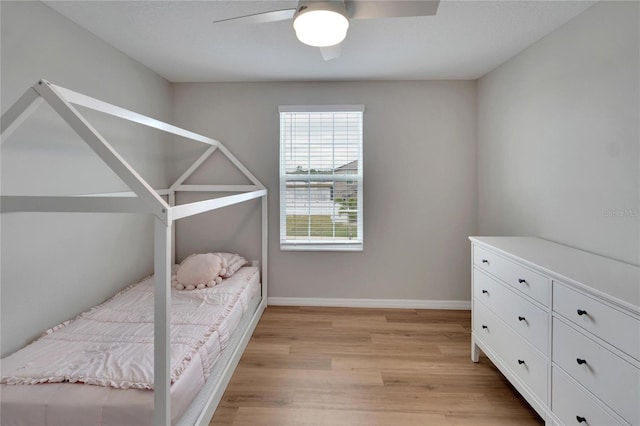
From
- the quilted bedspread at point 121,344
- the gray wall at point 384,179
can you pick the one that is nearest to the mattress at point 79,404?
the quilted bedspread at point 121,344

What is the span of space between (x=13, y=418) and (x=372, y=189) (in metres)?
2.88

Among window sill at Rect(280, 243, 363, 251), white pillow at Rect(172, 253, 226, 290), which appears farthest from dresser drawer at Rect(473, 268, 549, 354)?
white pillow at Rect(172, 253, 226, 290)

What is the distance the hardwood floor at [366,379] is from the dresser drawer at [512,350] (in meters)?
0.26

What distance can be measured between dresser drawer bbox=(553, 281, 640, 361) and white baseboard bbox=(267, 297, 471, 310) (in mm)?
1849

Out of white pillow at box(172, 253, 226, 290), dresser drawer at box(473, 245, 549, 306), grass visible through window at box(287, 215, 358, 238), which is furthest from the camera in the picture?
grass visible through window at box(287, 215, 358, 238)

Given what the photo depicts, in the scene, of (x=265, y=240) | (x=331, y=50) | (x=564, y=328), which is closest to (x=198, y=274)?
(x=265, y=240)

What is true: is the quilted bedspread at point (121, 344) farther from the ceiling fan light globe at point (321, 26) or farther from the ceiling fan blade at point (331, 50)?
the ceiling fan blade at point (331, 50)

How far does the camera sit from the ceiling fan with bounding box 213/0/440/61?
1.33 meters

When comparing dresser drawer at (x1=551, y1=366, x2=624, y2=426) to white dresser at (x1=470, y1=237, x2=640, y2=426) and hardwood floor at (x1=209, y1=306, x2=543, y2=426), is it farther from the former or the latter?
hardwood floor at (x1=209, y1=306, x2=543, y2=426)

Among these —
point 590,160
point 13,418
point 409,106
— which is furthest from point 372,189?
point 13,418

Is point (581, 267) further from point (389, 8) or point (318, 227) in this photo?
point (318, 227)

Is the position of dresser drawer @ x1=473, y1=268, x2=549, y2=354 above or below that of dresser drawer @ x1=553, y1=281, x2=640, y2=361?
below

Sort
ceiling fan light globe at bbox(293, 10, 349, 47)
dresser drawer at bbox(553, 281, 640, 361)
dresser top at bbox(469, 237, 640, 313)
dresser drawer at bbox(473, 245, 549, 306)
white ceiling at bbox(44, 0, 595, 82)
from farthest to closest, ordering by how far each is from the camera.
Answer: white ceiling at bbox(44, 0, 595, 82), dresser drawer at bbox(473, 245, 549, 306), ceiling fan light globe at bbox(293, 10, 349, 47), dresser top at bbox(469, 237, 640, 313), dresser drawer at bbox(553, 281, 640, 361)

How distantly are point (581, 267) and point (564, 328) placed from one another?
34 cm
